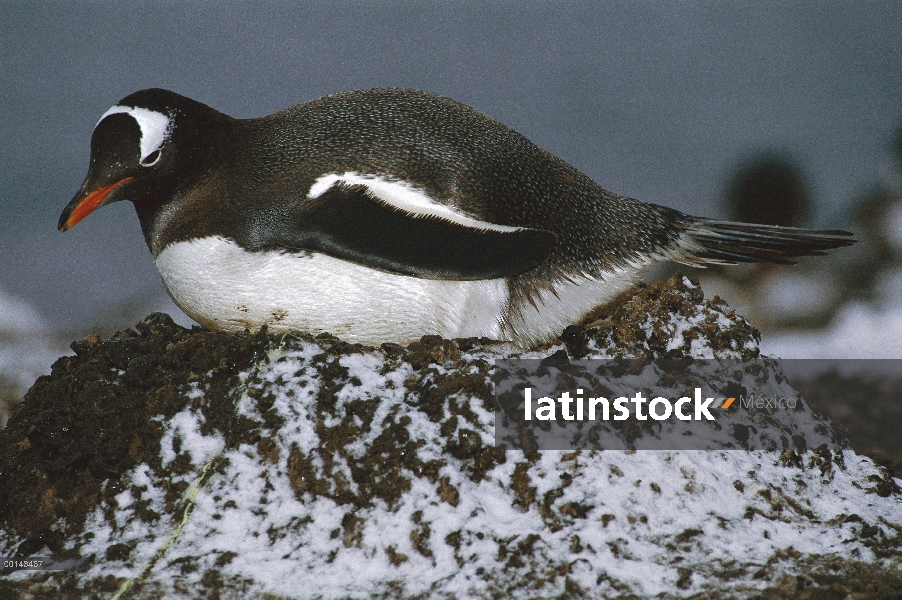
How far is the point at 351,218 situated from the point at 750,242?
0.98m

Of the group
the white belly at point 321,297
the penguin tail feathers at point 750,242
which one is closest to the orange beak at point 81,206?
the white belly at point 321,297

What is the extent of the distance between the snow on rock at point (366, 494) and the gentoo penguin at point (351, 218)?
10 cm

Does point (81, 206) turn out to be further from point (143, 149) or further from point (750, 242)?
point (750, 242)

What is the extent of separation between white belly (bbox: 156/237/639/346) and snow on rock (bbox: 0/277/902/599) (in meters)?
0.07

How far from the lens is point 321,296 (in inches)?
62.0

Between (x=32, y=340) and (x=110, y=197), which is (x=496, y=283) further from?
(x=32, y=340)

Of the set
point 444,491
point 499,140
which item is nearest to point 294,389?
point 444,491

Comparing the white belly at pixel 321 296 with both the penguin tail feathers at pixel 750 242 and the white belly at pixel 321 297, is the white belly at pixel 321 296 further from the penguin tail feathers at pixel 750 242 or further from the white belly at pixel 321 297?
the penguin tail feathers at pixel 750 242

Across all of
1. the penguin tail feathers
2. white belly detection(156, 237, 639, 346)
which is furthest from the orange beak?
the penguin tail feathers

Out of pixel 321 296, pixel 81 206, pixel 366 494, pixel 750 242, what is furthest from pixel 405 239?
pixel 750 242

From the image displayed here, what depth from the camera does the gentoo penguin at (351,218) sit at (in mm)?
1512

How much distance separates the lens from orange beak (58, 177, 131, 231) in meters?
1.52

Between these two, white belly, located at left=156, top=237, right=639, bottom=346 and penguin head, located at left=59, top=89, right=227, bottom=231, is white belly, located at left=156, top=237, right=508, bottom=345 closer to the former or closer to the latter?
white belly, located at left=156, top=237, right=639, bottom=346

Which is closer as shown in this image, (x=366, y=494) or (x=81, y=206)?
(x=366, y=494)
